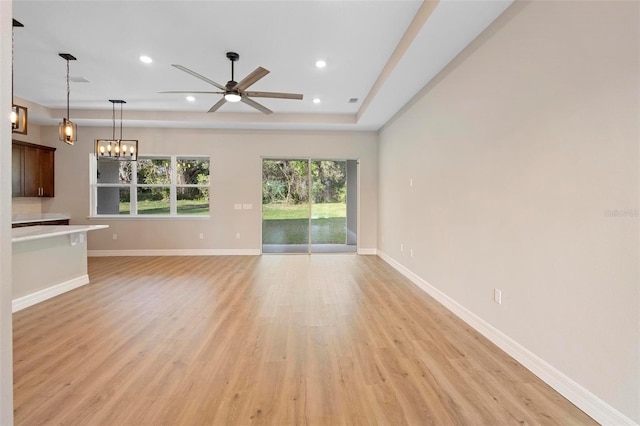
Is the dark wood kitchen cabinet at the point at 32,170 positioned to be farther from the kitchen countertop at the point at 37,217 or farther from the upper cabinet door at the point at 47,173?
the kitchen countertop at the point at 37,217

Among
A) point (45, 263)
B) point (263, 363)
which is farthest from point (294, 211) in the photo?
point (263, 363)

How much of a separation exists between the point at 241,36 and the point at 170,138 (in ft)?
13.5

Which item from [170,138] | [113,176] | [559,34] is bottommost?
[113,176]

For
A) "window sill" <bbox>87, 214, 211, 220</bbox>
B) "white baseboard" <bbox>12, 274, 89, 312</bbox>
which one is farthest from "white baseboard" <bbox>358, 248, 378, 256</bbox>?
"white baseboard" <bbox>12, 274, 89, 312</bbox>

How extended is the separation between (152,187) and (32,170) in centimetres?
213

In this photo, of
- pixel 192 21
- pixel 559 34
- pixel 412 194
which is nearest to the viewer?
pixel 559 34

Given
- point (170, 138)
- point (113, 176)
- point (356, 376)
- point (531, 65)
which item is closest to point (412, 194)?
point (531, 65)

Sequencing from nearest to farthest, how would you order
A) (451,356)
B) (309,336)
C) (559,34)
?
1. (559,34)
2. (451,356)
3. (309,336)

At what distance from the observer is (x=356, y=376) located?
6.66 ft

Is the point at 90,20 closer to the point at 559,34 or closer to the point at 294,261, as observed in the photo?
the point at 559,34

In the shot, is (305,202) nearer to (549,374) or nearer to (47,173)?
(549,374)

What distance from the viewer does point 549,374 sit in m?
1.95

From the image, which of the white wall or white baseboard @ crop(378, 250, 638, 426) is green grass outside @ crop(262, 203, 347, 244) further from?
the white wall

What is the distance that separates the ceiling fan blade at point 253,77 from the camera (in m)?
3.00
